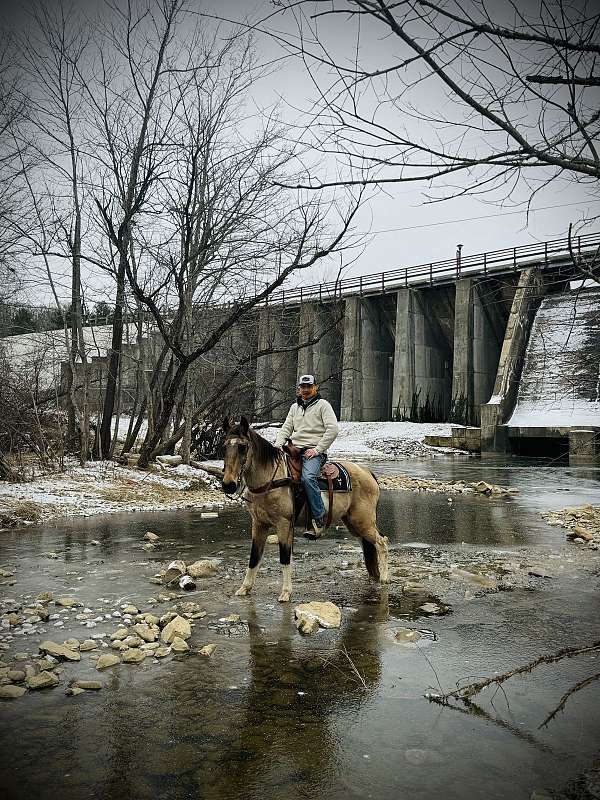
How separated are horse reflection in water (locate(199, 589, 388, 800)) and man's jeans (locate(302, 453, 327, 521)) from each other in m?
1.25

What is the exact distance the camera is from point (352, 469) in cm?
775

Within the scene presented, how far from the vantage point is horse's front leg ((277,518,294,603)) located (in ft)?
21.9

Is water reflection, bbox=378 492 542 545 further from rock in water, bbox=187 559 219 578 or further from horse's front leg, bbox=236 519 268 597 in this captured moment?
horse's front leg, bbox=236 519 268 597

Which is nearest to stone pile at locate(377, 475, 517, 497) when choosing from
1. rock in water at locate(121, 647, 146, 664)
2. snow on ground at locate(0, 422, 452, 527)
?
snow on ground at locate(0, 422, 452, 527)

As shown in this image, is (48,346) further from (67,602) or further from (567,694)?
(567,694)

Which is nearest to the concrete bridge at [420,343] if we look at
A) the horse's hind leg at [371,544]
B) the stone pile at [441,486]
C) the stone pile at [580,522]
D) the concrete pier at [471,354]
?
the concrete pier at [471,354]

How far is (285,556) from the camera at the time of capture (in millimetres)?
6781

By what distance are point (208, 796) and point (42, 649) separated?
8.20 feet

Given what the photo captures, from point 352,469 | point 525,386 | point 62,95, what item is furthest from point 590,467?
point 62,95

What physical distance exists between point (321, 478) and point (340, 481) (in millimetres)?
288

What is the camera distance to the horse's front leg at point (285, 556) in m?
6.68

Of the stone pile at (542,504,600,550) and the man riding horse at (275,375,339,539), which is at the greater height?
the man riding horse at (275,375,339,539)

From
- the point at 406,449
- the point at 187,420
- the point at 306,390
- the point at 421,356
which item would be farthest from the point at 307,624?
the point at 421,356

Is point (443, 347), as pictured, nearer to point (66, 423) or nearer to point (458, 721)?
point (66, 423)
